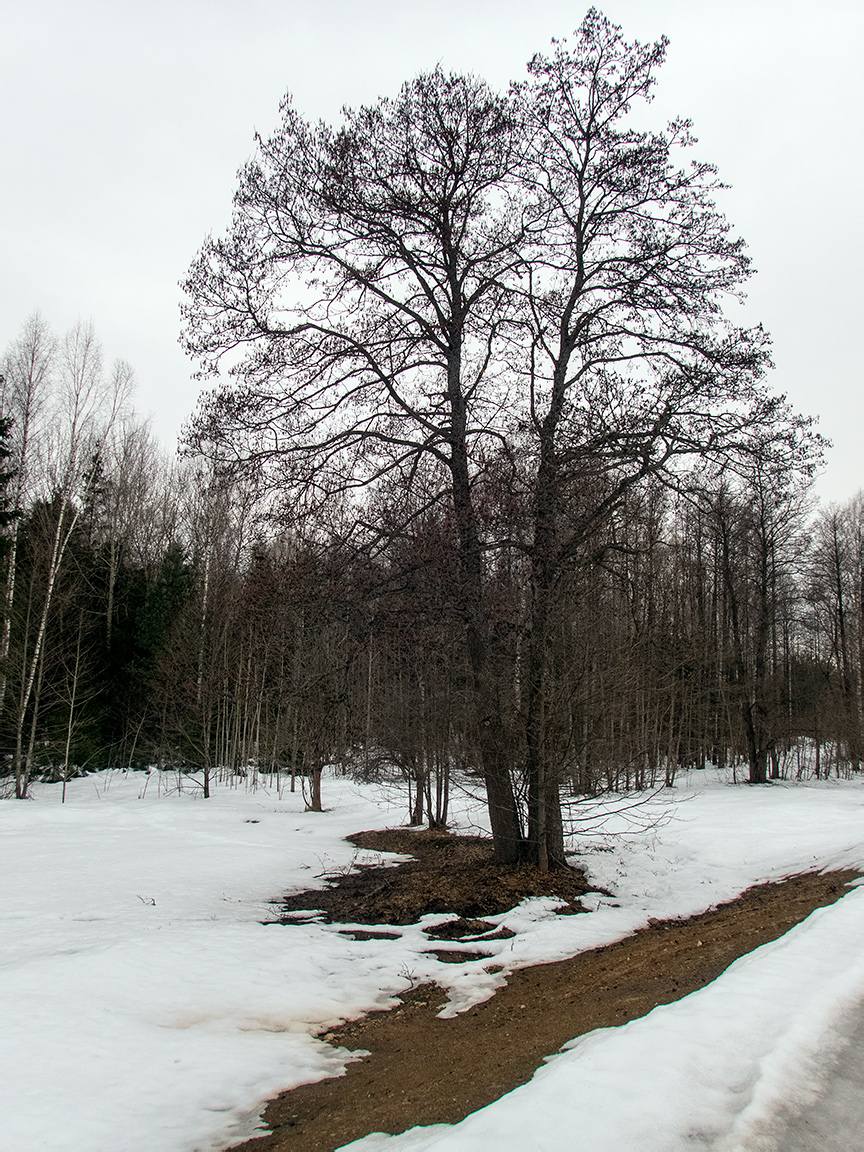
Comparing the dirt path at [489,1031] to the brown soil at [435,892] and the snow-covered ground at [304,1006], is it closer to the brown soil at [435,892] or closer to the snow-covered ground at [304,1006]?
the snow-covered ground at [304,1006]

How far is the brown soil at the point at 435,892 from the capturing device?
326 inches

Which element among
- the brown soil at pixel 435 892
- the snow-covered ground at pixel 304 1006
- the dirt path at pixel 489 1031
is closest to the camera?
the snow-covered ground at pixel 304 1006

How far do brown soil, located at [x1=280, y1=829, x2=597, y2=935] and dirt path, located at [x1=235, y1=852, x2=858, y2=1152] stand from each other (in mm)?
1656

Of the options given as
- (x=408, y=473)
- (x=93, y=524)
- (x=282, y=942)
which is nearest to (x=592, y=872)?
(x=282, y=942)

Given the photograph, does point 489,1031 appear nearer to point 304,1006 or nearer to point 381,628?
point 304,1006

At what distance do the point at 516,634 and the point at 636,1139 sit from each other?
21.3 feet

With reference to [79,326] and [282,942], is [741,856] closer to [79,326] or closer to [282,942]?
[282,942]

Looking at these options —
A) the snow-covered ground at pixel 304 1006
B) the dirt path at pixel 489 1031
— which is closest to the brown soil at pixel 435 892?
the snow-covered ground at pixel 304 1006

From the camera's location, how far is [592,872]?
9711 mm

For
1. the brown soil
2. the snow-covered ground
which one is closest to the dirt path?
the snow-covered ground

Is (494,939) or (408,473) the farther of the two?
(408,473)

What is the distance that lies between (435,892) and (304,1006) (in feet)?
12.4

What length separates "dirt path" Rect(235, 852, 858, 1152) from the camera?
138 inches

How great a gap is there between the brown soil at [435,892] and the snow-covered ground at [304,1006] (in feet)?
1.26
